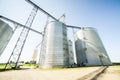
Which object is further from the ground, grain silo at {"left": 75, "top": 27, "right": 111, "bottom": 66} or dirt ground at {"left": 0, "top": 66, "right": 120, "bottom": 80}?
grain silo at {"left": 75, "top": 27, "right": 111, "bottom": 66}

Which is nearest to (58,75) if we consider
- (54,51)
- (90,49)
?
(54,51)

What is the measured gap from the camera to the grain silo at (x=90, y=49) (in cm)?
2700

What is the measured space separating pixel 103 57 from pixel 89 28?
1242 centimetres

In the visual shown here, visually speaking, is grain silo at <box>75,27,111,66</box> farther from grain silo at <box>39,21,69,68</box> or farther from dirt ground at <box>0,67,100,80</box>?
dirt ground at <box>0,67,100,80</box>

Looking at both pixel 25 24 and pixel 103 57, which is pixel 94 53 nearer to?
pixel 103 57

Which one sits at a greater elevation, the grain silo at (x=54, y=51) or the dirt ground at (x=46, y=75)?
the grain silo at (x=54, y=51)

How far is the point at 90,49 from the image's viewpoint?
28562 mm

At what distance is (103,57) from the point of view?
27.6 m

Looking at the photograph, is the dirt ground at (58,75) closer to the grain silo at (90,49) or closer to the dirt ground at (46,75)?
the dirt ground at (46,75)

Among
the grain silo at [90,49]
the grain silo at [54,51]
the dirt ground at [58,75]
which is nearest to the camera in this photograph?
the dirt ground at [58,75]

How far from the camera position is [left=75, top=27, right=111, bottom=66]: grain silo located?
2700 centimetres

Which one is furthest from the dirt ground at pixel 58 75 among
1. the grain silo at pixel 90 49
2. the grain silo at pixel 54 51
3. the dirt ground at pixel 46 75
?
the grain silo at pixel 90 49

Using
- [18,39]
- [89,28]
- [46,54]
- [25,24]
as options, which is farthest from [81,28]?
[18,39]

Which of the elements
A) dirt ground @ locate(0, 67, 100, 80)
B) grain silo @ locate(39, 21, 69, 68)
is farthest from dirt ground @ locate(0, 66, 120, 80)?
grain silo @ locate(39, 21, 69, 68)
